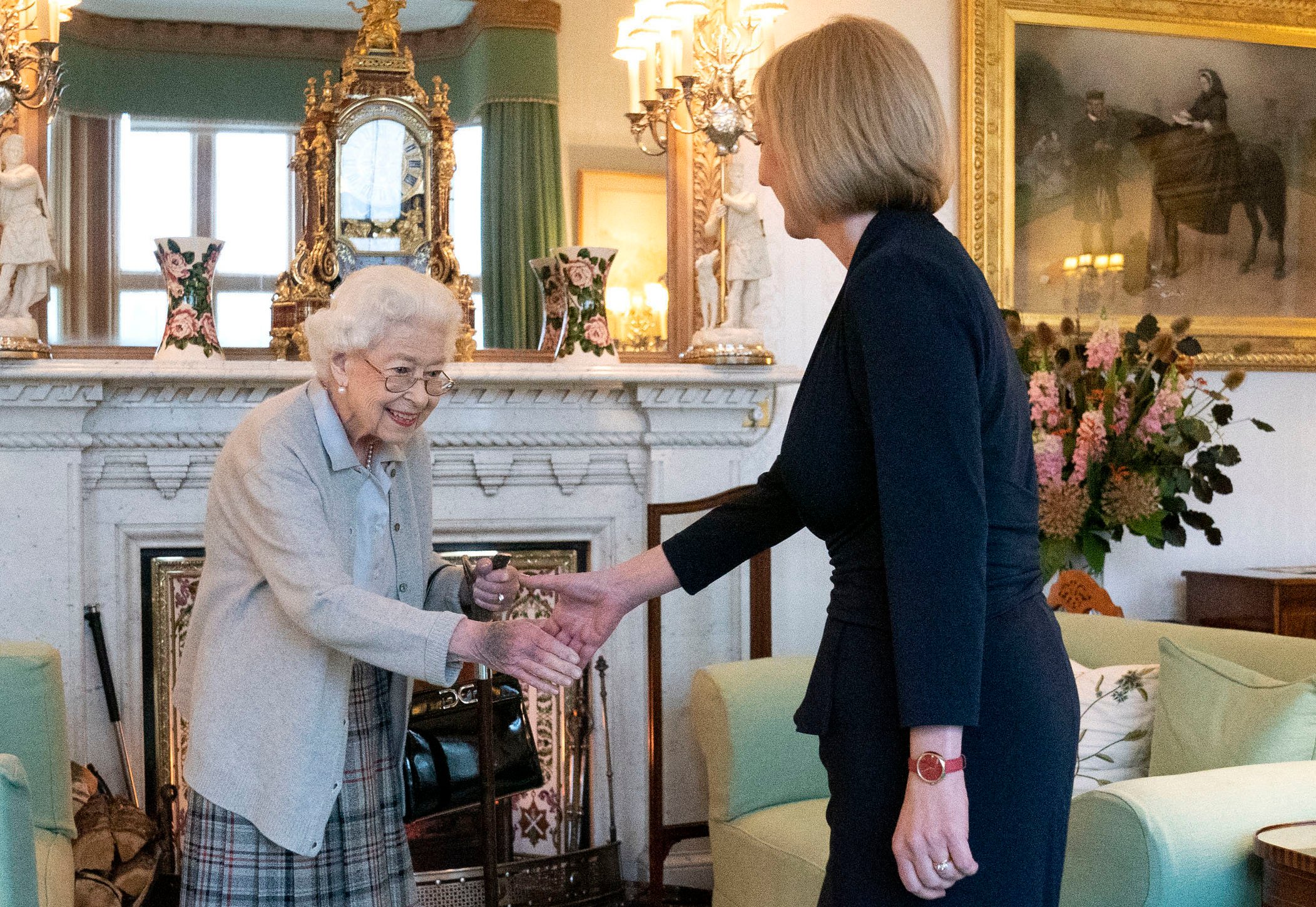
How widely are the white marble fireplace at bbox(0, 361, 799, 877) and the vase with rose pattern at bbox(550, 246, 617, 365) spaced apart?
0.08 m

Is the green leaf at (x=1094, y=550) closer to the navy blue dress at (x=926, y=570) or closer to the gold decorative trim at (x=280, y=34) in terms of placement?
the gold decorative trim at (x=280, y=34)

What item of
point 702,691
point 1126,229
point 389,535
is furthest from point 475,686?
point 1126,229

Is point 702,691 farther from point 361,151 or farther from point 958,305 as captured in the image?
point 958,305

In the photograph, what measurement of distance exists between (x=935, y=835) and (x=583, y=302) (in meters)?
2.57

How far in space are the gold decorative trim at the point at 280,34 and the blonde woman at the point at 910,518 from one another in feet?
8.30

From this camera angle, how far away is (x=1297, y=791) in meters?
2.19

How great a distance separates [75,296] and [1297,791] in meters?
3.16

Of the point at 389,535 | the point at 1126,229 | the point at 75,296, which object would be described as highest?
the point at 1126,229

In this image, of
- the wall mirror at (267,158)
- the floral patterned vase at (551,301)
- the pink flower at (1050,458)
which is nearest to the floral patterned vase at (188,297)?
the wall mirror at (267,158)

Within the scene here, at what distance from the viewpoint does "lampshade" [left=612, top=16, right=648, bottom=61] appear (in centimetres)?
371

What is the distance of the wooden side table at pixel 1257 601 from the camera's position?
3.90 m

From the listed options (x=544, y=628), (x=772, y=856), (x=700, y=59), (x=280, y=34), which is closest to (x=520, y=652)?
(x=544, y=628)

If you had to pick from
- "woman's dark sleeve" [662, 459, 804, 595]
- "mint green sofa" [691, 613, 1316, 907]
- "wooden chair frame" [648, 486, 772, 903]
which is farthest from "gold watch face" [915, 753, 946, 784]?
"wooden chair frame" [648, 486, 772, 903]

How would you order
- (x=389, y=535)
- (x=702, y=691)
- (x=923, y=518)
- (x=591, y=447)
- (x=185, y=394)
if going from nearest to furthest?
(x=923, y=518) < (x=389, y=535) < (x=702, y=691) < (x=185, y=394) < (x=591, y=447)
